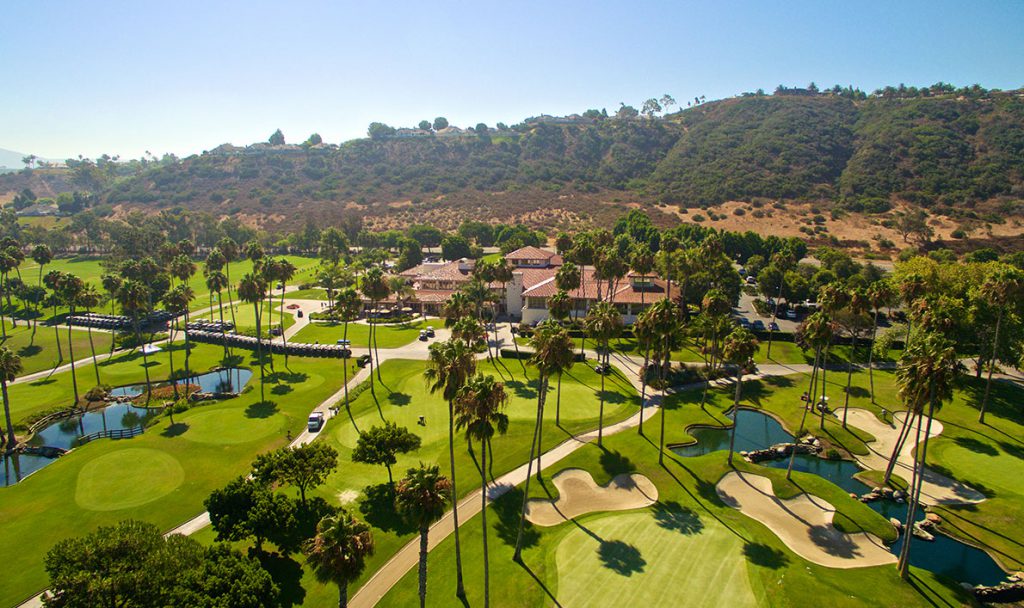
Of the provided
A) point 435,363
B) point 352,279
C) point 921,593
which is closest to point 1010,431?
point 921,593

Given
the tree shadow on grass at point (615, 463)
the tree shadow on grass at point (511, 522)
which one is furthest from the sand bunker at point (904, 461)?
the tree shadow on grass at point (511, 522)

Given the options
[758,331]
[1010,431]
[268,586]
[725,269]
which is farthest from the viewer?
[725,269]

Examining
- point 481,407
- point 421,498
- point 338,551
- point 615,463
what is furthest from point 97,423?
point 615,463

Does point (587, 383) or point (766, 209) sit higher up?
point (766, 209)

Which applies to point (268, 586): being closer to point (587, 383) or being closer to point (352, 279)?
point (587, 383)

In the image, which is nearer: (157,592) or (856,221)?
(157,592)

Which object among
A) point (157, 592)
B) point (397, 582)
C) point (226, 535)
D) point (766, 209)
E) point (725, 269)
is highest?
point (766, 209)

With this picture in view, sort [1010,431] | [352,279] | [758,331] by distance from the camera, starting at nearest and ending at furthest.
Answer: [1010,431]
[758,331]
[352,279]
